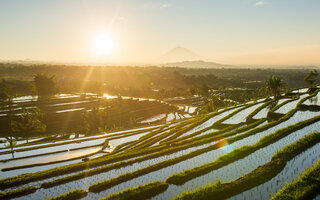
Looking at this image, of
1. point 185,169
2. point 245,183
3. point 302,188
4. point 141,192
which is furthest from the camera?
point 185,169

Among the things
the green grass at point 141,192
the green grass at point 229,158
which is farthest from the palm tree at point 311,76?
the green grass at point 141,192

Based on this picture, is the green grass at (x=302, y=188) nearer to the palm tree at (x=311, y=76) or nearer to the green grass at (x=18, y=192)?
the green grass at (x=18, y=192)

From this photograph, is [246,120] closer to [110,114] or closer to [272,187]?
[272,187]

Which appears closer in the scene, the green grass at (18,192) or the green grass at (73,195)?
the green grass at (73,195)

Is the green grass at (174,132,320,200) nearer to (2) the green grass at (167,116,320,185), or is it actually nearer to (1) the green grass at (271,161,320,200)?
(1) the green grass at (271,161,320,200)

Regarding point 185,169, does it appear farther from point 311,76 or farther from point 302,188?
point 311,76

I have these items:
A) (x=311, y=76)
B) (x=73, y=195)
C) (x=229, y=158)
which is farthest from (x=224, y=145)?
(x=311, y=76)

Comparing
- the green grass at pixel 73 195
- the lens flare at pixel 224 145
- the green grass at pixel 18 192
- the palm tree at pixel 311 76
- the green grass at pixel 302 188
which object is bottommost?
the green grass at pixel 18 192

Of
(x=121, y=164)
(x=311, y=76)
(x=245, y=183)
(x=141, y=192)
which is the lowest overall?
(x=121, y=164)

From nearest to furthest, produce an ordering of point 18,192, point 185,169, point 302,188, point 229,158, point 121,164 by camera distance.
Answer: point 302,188 → point 18,192 → point 185,169 → point 229,158 → point 121,164
